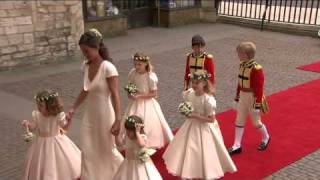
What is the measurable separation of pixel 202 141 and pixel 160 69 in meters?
5.86

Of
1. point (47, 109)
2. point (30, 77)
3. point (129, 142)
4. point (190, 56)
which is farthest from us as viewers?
point (30, 77)

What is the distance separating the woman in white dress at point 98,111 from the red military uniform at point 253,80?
1909mm

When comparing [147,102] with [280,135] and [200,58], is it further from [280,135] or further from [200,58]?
[280,135]

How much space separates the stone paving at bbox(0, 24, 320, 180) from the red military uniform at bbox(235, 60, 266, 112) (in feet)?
3.22

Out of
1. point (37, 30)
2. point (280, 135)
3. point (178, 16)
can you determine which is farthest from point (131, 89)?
point (178, 16)

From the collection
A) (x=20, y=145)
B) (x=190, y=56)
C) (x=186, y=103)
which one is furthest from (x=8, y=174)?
(x=190, y=56)

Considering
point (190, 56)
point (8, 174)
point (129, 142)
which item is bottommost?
point (8, 174)

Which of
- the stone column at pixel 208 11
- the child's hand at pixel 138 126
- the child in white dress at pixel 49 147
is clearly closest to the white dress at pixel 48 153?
the child in white dress at pixel 49 147

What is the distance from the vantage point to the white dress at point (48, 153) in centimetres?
479

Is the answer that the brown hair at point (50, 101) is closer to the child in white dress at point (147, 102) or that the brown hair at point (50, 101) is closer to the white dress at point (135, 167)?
the white dress at point (135, 167)

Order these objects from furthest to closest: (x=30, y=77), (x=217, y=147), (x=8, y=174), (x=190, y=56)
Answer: (x=30, y=77), (x=190, y=56), (x=8, y=174), (x=217, y=147)

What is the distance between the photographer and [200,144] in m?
4.95

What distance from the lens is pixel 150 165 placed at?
14.4 ft

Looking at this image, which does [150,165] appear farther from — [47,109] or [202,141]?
[47,109]
